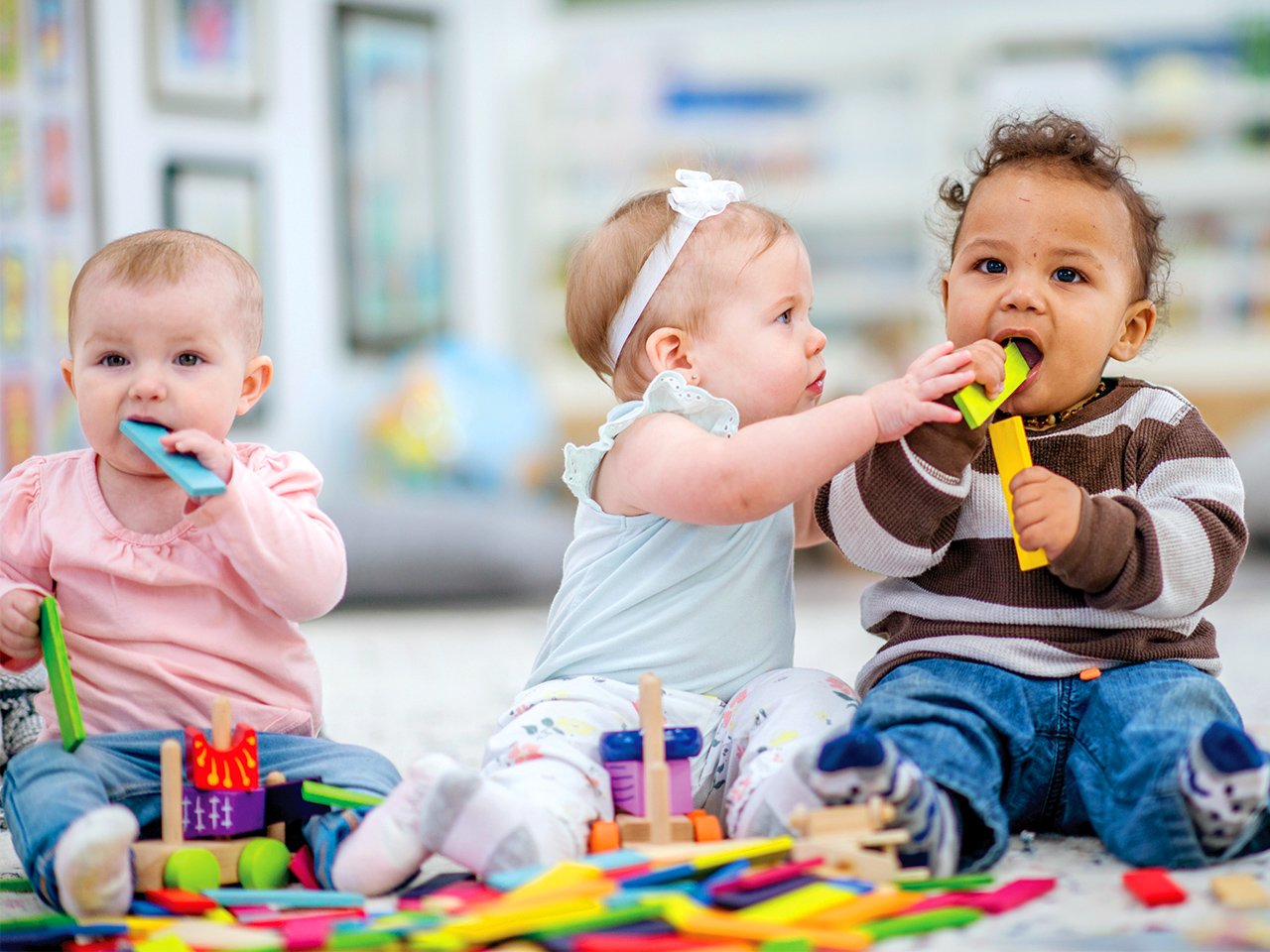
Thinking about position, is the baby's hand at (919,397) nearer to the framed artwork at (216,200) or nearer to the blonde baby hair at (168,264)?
the blonde baby hair at (168,264)

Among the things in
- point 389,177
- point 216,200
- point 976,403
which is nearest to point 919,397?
point 976,403

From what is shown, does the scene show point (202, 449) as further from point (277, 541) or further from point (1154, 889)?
point (1154, 889)

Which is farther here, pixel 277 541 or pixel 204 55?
pixel 204 55

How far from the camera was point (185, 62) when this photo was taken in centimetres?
305

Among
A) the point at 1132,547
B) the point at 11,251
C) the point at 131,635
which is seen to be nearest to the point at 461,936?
the point at 131,635

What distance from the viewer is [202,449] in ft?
3.54

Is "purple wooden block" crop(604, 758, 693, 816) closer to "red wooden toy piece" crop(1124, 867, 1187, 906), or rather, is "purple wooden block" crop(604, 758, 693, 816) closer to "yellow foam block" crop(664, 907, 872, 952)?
"yellow foam block" crop(664, 907, 872, 952)

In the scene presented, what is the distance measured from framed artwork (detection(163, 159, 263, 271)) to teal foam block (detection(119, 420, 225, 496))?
6.40 ft

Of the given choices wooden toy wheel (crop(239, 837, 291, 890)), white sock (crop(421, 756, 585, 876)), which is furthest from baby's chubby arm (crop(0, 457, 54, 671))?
white sock (crop(421, 756, 585, 876))

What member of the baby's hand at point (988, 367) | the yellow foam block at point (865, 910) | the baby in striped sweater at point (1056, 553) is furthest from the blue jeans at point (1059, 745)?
the baby's hand at point (988, 367)

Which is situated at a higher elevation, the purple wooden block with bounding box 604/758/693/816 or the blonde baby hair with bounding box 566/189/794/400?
the blonde baby hair with bounding box 566/189/794/400

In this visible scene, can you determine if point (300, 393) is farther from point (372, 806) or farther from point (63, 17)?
point (372, 806)

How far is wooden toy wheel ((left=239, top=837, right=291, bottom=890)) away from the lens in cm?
102

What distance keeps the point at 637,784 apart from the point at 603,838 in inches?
1.8
